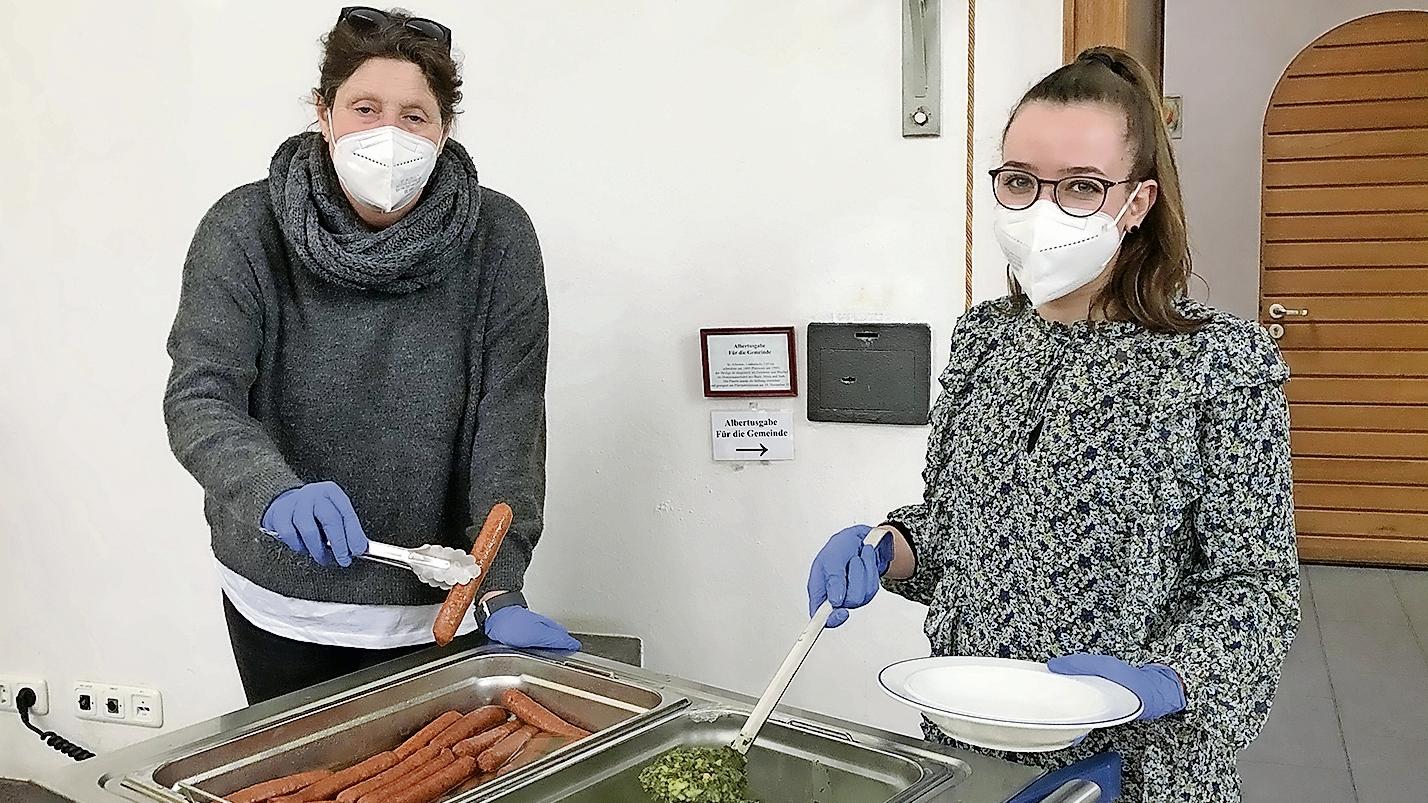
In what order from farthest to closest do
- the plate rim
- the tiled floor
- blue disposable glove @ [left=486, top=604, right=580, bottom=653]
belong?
the tiled floor < blue disposable glove @ [left=486, top=604, right=580, bottom=653] < the plate rim

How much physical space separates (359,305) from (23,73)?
1.50 m

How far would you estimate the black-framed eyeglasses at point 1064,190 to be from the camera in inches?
51.5

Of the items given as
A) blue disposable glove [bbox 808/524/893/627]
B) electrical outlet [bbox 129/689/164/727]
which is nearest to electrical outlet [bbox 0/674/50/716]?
electrical outlet [bbox 129/689/164/727]

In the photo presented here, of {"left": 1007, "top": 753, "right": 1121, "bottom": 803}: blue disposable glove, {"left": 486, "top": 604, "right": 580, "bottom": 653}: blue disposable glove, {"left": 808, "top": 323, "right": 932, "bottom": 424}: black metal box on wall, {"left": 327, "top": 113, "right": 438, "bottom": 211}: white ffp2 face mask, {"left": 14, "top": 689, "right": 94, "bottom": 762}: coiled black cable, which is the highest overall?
{"left": 327, "top": 113, "right": 438, "bottom": 211}: white ffp2 face mask

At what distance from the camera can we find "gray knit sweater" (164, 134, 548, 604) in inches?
62.2

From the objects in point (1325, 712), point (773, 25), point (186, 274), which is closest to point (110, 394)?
point (186, 274)

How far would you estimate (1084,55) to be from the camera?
4.59 feet

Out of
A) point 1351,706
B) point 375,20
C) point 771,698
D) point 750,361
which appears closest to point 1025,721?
point 771,698

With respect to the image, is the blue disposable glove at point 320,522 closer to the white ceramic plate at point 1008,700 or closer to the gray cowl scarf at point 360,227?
the gray cowl scarf at point 360,227

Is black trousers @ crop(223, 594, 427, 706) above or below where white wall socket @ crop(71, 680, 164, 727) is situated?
above

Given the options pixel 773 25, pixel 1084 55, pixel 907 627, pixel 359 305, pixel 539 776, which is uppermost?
pixel 773 25

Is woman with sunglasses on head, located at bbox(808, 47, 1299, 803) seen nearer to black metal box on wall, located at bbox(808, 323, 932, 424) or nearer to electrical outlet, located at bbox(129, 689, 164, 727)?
black metal box on wall, located at bbox(808, 323, 932, 424)

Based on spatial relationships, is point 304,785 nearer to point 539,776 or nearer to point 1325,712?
point 539,776

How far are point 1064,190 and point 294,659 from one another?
1131 millimetres
